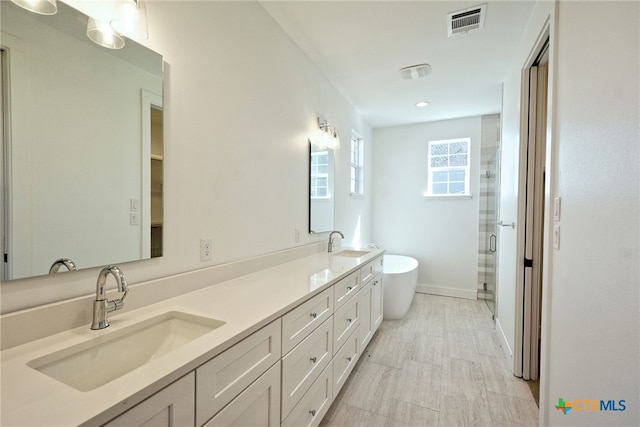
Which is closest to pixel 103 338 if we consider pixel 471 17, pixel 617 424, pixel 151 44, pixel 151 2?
pixel 151 44

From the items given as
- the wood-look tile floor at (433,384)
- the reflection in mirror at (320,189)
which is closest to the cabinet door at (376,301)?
the wood-look tile floor at (433,384)

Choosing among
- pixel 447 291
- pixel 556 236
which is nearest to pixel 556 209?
pixel 556 236

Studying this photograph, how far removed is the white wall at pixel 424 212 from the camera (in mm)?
4000

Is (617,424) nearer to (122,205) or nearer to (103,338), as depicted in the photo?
(103,338)

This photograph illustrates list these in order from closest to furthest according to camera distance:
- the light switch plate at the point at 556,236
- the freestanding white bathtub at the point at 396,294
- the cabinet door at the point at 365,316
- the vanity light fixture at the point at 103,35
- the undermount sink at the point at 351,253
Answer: the vanity light fixture at the point at 103,35 < the light switch plate at the point at 556,236 < the cabinet door at the point at 365,316 < the undermount sink at the point at 351,253 < the freestanding white bathtub at the point at 396,294

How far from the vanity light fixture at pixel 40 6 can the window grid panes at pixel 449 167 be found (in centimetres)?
418

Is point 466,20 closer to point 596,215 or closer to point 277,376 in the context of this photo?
point 596,215

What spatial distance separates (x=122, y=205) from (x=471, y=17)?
2.34m

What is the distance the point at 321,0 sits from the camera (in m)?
→ 1.76

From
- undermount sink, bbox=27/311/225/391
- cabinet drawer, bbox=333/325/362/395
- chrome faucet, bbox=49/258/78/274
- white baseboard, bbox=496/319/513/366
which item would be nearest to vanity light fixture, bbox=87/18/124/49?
chrome faucet, bbox=49/258/78/274

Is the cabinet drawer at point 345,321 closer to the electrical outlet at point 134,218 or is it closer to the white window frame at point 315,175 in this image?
the white window frame at point 315,175

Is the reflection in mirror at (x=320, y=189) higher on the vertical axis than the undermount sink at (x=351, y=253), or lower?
higher

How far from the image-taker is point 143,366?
0.70 metres

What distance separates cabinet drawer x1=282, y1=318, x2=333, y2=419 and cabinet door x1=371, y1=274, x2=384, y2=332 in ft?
3.22
